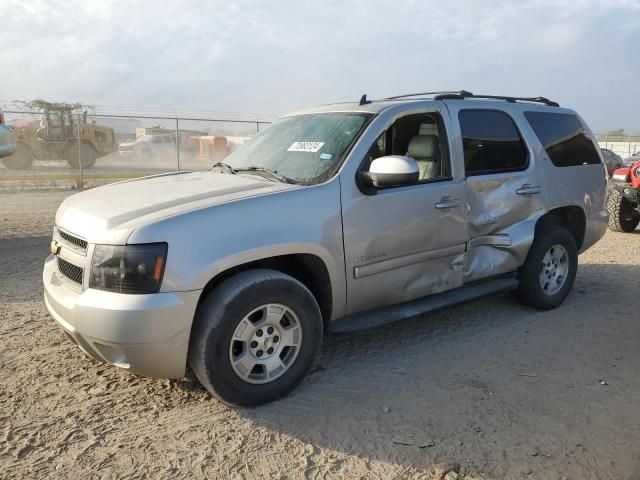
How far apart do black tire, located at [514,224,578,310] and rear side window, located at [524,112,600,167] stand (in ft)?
2.17

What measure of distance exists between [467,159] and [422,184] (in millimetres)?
599

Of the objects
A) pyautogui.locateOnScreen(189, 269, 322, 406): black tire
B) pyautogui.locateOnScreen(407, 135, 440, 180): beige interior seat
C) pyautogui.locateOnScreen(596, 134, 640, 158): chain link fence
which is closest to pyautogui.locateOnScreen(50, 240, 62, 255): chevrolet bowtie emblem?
pyautogui.locateOnScreen(189, 269, 322, 406): black tire

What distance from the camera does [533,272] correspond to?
16.0 ft

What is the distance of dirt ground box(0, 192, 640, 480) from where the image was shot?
9.04 feet

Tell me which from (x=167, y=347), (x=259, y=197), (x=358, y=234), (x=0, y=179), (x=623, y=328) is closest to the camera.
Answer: (x=167, y=347)

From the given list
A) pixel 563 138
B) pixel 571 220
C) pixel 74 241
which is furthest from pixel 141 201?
pixel 571 220

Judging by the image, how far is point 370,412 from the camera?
3248 mm

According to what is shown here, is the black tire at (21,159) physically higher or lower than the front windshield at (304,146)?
higher

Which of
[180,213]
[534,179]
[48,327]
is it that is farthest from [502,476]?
[48,327]

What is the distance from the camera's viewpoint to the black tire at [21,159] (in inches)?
747

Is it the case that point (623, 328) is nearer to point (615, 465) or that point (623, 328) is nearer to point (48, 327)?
point (615, 465)

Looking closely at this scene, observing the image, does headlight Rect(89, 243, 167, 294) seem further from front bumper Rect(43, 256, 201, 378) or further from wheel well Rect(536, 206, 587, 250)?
wheel well Rect(536, 206, 587, 250)

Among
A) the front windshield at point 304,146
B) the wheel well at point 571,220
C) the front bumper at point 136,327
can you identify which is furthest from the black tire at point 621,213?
the front bumper at point 136,327

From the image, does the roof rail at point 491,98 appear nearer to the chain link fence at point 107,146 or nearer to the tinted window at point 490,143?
the tinted window at point 490,143
